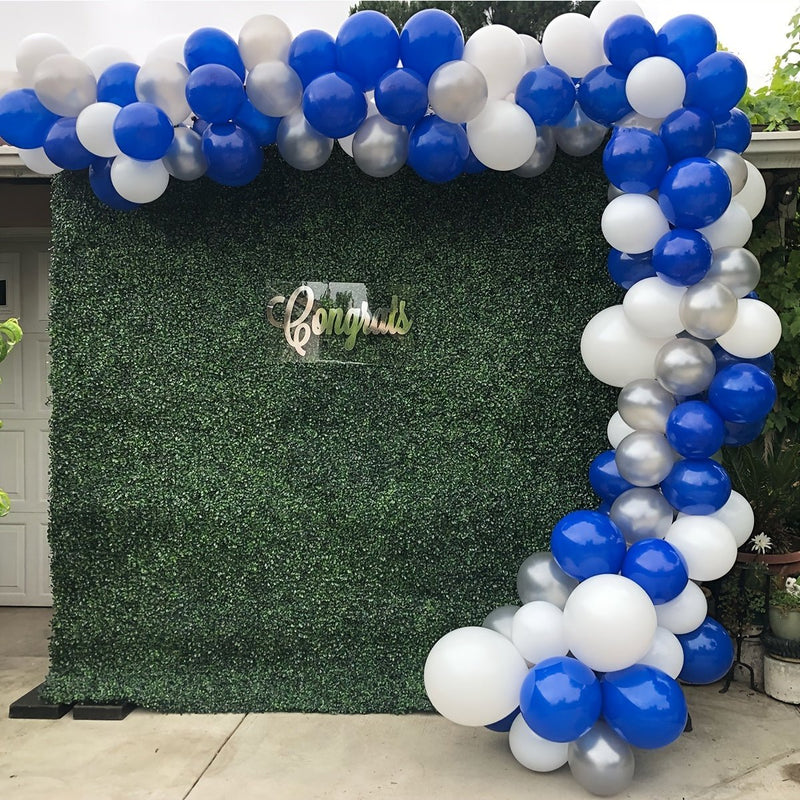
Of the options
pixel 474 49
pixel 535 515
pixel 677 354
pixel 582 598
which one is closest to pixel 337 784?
pixel 582 598

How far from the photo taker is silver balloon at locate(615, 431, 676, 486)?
291cm

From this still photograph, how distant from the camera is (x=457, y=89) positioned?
2816mm

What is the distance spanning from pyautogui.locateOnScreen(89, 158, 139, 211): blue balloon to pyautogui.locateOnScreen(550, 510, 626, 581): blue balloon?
2.27m

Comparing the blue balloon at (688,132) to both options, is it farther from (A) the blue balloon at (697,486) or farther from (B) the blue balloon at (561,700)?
(B) the blue balloon at (561,700)

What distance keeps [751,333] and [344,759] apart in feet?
7.47

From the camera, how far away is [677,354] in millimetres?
2885

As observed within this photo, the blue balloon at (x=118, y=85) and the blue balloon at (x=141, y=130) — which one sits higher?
the blue balloon at (x=118, y=85)

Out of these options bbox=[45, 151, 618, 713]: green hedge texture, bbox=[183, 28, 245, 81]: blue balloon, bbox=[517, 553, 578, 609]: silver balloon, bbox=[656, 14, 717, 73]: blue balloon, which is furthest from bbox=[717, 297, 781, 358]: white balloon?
bbox=[183, 28, 245, 81]: blue balloon

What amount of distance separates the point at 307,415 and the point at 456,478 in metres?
0.74

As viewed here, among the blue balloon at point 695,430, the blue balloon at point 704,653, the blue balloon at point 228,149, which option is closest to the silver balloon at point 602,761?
the blue balloon at point 704,653

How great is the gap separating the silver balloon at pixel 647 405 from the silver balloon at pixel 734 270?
1.47 ft

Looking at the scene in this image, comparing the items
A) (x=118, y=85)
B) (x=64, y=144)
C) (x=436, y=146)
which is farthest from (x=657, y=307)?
(x=64, y=144)

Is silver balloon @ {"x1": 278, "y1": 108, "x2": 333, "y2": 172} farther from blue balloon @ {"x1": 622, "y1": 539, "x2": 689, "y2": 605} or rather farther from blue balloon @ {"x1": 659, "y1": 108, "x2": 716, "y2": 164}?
blue balloon @ {"x1": 622, "y1": 539, "x2": 689, "y2": 605}

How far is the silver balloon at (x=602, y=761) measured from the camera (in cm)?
273
